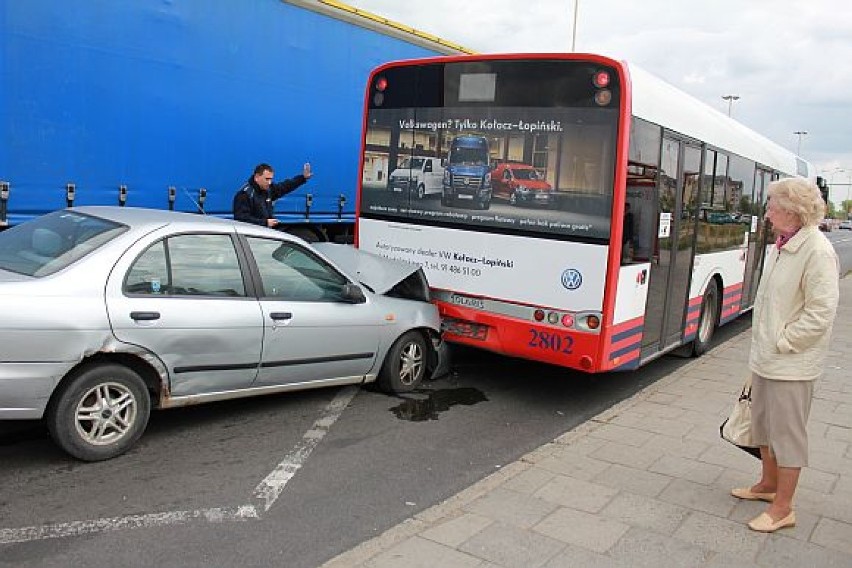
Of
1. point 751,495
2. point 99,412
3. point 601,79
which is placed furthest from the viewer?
point 601,79

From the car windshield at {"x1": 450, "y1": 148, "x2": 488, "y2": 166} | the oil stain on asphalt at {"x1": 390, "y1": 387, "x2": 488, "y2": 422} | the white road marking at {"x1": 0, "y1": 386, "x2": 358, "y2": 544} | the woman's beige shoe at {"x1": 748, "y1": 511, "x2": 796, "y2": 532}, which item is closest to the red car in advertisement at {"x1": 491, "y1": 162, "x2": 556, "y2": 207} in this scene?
the car windshield at {"x1": 450, "y1": 148, "x2": 488, "y2": 166}

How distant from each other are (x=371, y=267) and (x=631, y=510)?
10.2ft

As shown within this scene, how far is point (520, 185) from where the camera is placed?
5.84 meters

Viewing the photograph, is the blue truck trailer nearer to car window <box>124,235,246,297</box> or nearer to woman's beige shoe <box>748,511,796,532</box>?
car window <box>124,235,246,297</box>

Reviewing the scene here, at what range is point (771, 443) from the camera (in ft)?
12.4

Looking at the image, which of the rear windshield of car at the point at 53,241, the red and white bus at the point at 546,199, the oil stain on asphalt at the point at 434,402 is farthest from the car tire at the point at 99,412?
the red and white bus at the point at 546,199

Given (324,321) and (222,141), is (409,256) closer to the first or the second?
(324,321)

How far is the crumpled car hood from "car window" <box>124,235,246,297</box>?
1.23 m

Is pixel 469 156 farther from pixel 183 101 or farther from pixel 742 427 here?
pixel 183 101

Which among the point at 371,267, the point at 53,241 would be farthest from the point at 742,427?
the point at 53,241

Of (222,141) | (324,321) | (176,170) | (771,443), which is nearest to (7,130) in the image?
(176,170)

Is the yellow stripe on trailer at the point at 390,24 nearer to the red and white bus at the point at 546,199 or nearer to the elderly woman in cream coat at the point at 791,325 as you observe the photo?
A: the red and white bus at the point at 546,199

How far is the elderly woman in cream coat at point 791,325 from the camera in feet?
11.8

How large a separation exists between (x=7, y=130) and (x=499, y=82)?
445 cm
